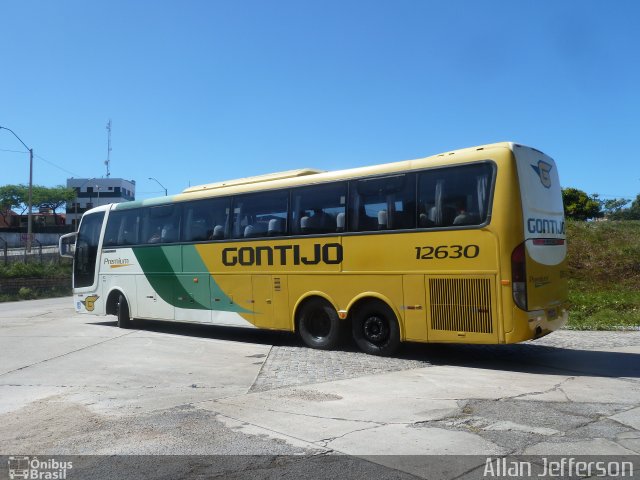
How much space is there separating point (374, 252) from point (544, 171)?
3.14m

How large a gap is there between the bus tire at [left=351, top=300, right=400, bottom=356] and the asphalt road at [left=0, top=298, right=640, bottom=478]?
0.80 feet

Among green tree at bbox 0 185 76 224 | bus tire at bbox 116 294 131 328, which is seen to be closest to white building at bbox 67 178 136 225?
green tree at bbox 0 185 76 224

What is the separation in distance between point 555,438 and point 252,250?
26.5 ft

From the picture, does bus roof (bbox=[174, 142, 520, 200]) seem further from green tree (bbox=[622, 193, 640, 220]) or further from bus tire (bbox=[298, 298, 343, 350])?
green tree (bbox=[622, 193, 640, 220])

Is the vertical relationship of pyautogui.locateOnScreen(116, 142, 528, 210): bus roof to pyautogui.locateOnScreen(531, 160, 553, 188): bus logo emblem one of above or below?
above

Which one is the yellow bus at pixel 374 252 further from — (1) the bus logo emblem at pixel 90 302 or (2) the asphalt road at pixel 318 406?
(1) the bus logo emblem at pixel 90 302

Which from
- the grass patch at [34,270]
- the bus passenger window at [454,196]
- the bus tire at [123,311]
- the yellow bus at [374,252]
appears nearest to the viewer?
the yellow bus at [374,252]

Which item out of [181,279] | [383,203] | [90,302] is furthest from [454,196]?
[90,302]

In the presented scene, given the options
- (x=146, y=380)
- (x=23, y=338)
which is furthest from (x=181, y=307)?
(x=146, y=380)

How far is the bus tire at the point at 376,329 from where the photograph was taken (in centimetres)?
1035

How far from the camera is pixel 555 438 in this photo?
560cm

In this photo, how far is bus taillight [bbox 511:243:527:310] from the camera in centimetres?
878

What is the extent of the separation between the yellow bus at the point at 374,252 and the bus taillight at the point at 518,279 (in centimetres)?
2

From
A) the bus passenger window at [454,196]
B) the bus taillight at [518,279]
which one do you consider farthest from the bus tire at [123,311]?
the bus taillight at [518,279]
